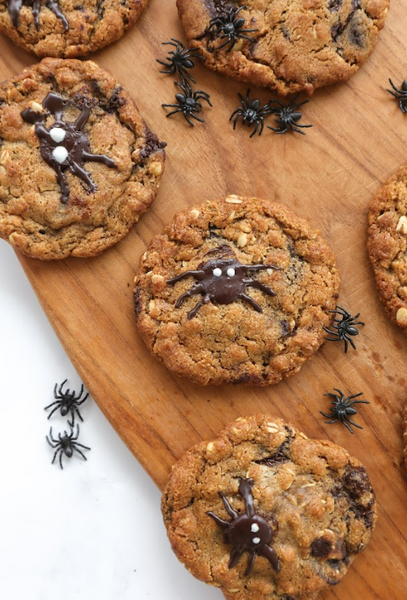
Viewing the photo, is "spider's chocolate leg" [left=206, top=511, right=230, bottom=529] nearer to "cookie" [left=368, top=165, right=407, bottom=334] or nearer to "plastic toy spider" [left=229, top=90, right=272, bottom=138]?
"cookie" [left=368, top=165, right=407, bottom=334]

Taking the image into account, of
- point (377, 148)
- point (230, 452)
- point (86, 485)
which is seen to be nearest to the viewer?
point (230, 452)

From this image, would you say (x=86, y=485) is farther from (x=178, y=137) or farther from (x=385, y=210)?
(x=385, y=210)

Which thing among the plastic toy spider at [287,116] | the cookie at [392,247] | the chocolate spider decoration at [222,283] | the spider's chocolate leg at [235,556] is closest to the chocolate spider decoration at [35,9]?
the plastic toy spider at [287,116]

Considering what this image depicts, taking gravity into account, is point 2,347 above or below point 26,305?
below

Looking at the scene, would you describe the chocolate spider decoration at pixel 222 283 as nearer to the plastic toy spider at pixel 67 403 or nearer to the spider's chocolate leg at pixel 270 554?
the plastic toy spider at pixel 67 403

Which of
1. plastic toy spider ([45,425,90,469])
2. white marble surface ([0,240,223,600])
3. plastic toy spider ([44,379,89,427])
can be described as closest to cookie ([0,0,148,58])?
white marble surface ([0,240,223,600])

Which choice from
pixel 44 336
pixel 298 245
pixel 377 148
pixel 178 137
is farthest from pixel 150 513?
pixel 377 148

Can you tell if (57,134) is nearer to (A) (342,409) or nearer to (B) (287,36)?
(B) (287,36)
